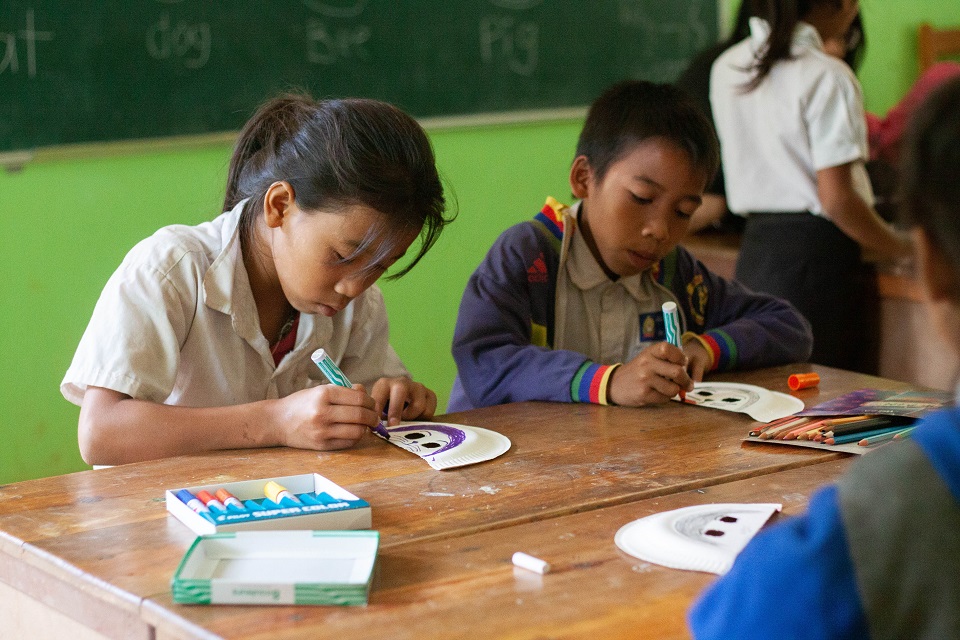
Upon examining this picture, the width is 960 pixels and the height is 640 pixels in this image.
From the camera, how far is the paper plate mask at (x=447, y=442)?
131cm

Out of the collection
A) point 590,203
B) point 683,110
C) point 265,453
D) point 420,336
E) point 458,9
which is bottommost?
point 420,336

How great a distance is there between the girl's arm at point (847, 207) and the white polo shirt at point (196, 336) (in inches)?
49.4

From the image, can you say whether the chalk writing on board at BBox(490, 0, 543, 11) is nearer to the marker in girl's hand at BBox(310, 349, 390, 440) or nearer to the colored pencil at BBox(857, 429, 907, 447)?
the marker in girl's hand at BBox(310, 349, 390, 440)

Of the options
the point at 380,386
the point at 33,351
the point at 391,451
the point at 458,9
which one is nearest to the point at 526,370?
the point at 380,386

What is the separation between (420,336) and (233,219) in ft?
6.34

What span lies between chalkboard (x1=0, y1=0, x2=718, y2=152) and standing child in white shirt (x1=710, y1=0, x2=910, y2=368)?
97 cm

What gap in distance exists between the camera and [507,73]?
139 inches

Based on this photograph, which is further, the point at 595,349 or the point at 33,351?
the point at 33,351

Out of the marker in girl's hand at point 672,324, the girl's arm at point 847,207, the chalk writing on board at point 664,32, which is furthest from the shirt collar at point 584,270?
the chalk writing on board at point 664,32

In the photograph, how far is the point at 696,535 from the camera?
101 centimetres

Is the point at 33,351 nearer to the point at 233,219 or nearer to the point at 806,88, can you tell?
the point at 233,219

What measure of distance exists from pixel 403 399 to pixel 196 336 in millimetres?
297

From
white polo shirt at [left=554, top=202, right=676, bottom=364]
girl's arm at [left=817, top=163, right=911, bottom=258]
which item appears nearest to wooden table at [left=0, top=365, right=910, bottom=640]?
white polo shirt at [left=554, top=202, right=676, bottom=364]

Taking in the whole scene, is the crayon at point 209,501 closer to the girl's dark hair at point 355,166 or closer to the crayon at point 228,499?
the crayon at point 228,499
